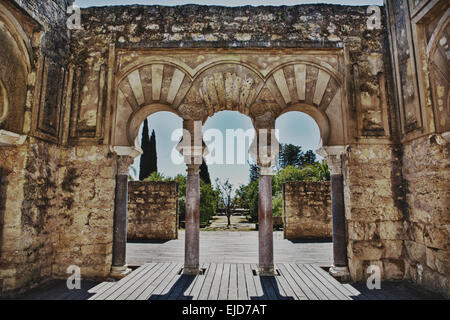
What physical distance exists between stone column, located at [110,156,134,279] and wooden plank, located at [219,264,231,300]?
1.49 metres

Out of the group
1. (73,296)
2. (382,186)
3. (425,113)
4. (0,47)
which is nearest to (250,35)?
(425,113)

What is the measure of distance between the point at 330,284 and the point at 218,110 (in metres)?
3.14

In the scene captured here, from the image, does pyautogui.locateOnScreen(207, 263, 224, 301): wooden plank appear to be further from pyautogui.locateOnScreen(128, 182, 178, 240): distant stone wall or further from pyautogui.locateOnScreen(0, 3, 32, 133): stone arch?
pyautogui.locateOnScreen(128, 182, 178, 240): distant stone wall

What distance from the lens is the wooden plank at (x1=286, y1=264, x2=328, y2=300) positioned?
333cm

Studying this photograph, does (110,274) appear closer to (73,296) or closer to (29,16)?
(73,296)

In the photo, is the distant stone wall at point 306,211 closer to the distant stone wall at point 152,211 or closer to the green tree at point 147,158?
the distant stone wall at point 152,211

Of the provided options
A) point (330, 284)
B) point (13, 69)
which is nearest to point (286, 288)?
point (330, 284)

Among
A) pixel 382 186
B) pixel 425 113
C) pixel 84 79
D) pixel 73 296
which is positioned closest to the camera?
pixel 73 296

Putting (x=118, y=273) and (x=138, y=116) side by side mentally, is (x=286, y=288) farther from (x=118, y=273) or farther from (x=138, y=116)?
Result: (x=138, y=116)

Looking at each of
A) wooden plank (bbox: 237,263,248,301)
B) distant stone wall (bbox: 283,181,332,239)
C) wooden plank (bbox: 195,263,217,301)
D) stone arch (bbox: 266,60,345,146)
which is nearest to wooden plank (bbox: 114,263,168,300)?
wooden plank (bbox: 195,263,217,301)

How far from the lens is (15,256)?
11.2 ft

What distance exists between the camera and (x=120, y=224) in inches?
166

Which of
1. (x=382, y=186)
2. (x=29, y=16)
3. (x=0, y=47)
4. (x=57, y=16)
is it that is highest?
(x=57, y=16)

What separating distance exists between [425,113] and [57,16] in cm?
547
